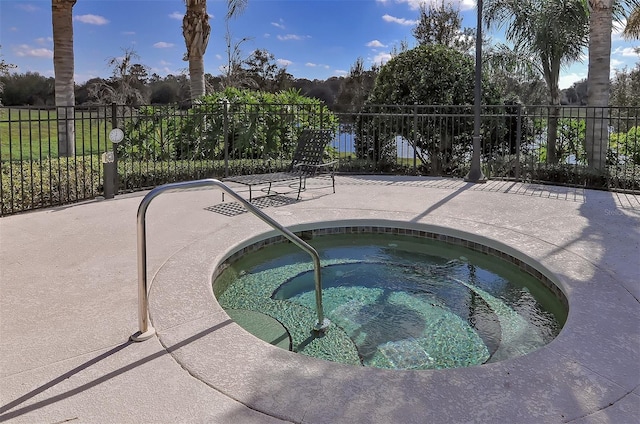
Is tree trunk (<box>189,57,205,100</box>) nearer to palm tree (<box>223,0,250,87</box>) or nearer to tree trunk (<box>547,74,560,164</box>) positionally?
tree trunk (<box>547,74,560,164</box>)

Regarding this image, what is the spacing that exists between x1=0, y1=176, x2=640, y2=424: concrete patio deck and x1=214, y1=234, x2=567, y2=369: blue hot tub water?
325 mm

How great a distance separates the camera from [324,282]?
4.71m

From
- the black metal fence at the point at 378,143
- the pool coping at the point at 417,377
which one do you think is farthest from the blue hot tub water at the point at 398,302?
the black metal fence at the point at 378,143

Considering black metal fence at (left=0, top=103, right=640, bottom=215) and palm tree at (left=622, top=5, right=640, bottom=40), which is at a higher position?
palm tree at (left=622, top=5, right=640, bottom=40)

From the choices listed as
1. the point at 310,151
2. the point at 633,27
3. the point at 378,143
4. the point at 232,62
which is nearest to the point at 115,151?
the point at 310,151

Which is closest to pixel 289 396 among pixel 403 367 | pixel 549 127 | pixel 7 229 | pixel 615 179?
pixel 403 367

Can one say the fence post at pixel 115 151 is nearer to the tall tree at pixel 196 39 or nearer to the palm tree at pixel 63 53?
the palm tree at pixel 63 53

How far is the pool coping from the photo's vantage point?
2238 mm

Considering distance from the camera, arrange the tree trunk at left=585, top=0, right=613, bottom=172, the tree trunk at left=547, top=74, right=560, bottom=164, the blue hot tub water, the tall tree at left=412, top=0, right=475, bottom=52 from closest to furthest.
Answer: the blue hot tub water → the tree trunk at left=585, top=0, right=613, bottom=172 → the tree trunk at left=547, top=74, right=560, bottom=164 → the tall tree at left=412, top=0, right=475, bottom=52

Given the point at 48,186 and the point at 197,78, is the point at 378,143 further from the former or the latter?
the point at 48,186

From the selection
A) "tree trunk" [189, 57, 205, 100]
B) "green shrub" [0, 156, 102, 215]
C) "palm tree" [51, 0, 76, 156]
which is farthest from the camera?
"tree trunk" [189, 57, 205, 100]

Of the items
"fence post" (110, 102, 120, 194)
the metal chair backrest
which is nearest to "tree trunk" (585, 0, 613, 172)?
the metal chair backrest

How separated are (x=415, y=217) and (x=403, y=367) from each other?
3.05 meters

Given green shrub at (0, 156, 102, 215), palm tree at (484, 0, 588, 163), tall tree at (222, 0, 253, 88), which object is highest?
tall tree at (222, 0, 253, 88)
